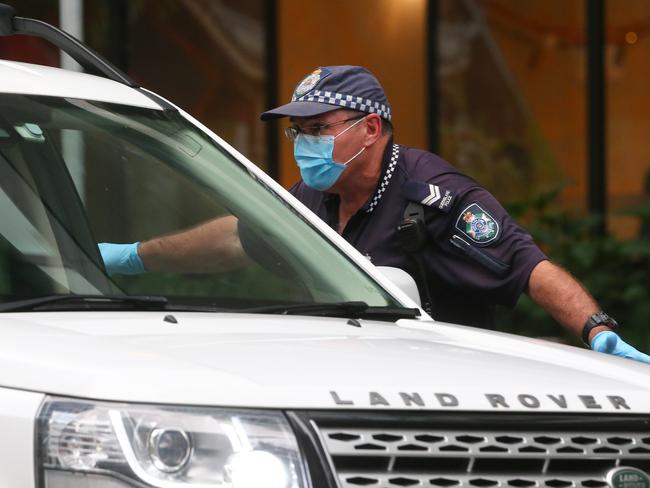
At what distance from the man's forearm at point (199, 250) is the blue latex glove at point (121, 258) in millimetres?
59

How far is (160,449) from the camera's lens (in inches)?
110

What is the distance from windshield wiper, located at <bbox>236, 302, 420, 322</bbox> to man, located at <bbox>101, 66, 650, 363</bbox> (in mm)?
711

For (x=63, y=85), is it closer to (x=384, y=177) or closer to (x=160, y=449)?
(x=384, y=177)

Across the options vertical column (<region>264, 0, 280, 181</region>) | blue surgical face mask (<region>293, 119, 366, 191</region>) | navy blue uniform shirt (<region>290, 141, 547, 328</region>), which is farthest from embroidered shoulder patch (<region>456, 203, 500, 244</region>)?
vertical column (<region>264, 0, 280, 181</region>)

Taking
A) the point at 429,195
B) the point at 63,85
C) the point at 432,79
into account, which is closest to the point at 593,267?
the point at 432,79

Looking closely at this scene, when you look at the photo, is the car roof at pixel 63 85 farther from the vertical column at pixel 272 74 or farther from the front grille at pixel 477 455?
the vertical column at pixel 272 74

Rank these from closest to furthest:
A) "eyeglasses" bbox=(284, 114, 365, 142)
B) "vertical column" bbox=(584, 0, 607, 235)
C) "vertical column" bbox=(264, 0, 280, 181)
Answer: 1. "eyeglasses" bbox=(284, 114, 365, 142)
2. "vertical column" bbox=(584, 0, 607, 235)
3. "vertical column" bbox=(264, 0, 280, 181)

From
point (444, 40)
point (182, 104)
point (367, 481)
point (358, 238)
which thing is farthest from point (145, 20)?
point (367, 481)

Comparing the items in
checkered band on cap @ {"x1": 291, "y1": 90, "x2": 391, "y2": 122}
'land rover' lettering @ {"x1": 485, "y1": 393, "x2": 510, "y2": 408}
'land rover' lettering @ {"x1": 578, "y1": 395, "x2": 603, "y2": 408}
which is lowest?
'land rover' lettering @ {"x1": 578, "y1": 395, "x2": 603, "y2": 408}

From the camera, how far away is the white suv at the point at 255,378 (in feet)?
9.22

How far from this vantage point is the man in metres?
4.75

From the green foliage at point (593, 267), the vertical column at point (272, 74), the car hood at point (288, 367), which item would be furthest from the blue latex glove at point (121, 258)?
Answer: the vertical column at point (272, 74)

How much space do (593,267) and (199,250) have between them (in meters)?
5.36

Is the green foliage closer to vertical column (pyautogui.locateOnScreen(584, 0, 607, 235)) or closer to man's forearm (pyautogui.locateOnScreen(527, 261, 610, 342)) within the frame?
vertical column (pyautogui.locateOnScreen(584, 0, 607, 235))
